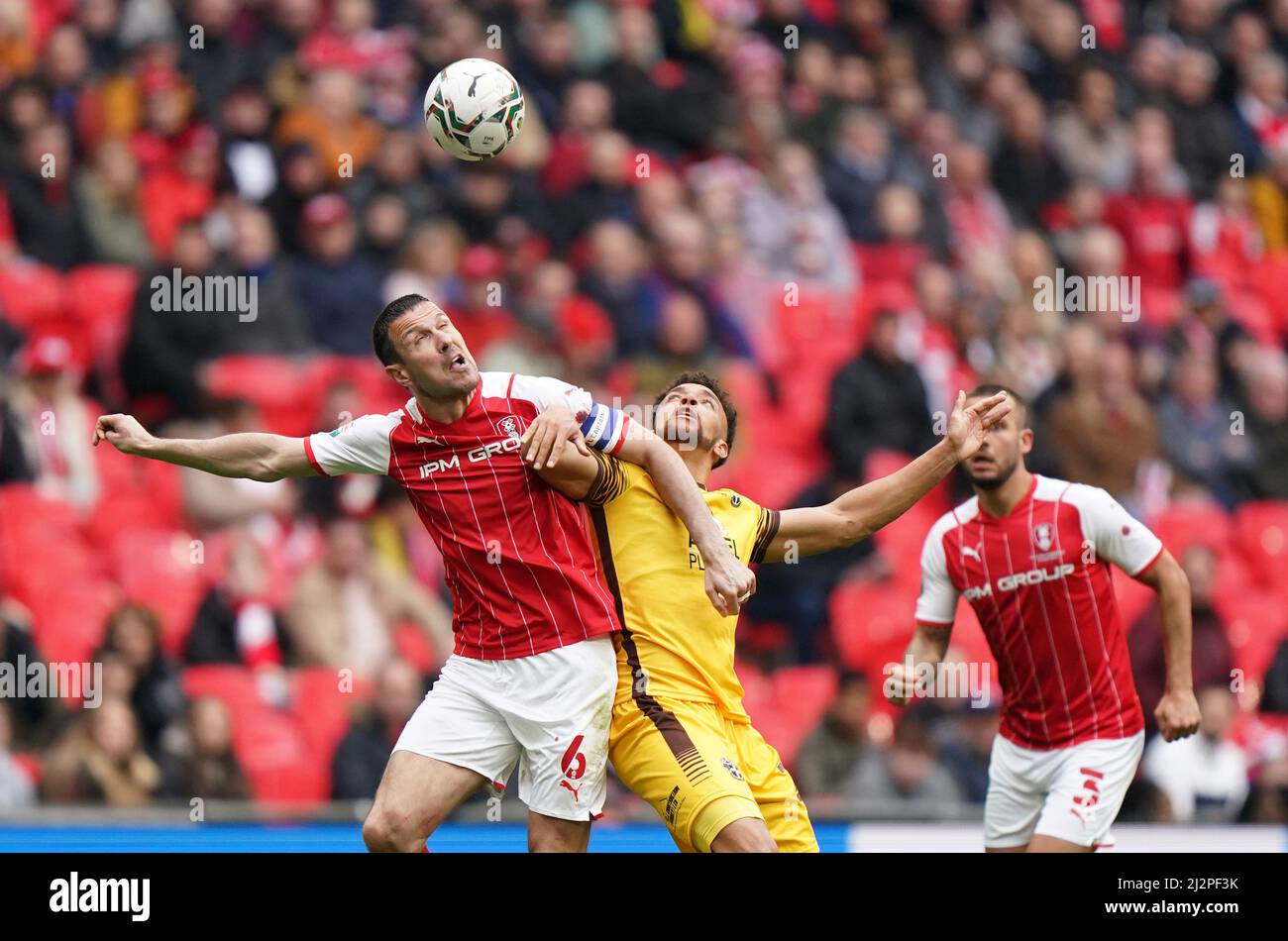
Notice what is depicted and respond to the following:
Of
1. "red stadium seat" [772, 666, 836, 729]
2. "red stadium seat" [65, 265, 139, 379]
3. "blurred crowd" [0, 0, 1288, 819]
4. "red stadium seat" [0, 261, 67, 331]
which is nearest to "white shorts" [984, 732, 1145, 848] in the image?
"blurred crowd" [0, 0, 1288, 819]

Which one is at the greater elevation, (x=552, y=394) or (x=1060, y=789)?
(x=552, y=394)

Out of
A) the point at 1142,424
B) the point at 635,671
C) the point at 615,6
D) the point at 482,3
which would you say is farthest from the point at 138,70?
→ the point at 635,671

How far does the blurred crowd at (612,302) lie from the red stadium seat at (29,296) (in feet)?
0.09

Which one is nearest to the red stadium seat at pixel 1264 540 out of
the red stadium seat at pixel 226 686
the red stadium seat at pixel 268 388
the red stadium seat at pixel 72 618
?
the red stadium seat at pixel 268 388

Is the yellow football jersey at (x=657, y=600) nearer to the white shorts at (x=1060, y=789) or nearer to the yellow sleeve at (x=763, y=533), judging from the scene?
the yellow sleeve at (x=763, y=533)

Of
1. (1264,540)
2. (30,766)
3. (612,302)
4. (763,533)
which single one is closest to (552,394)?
(763,533)

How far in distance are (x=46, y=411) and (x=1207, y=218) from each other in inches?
352

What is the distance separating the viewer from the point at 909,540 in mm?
11773

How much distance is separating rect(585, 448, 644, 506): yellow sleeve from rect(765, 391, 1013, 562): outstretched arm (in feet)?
2.11

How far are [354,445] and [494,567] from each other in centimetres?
71

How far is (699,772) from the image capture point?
645 centimetres

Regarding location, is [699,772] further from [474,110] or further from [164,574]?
[164,574]
